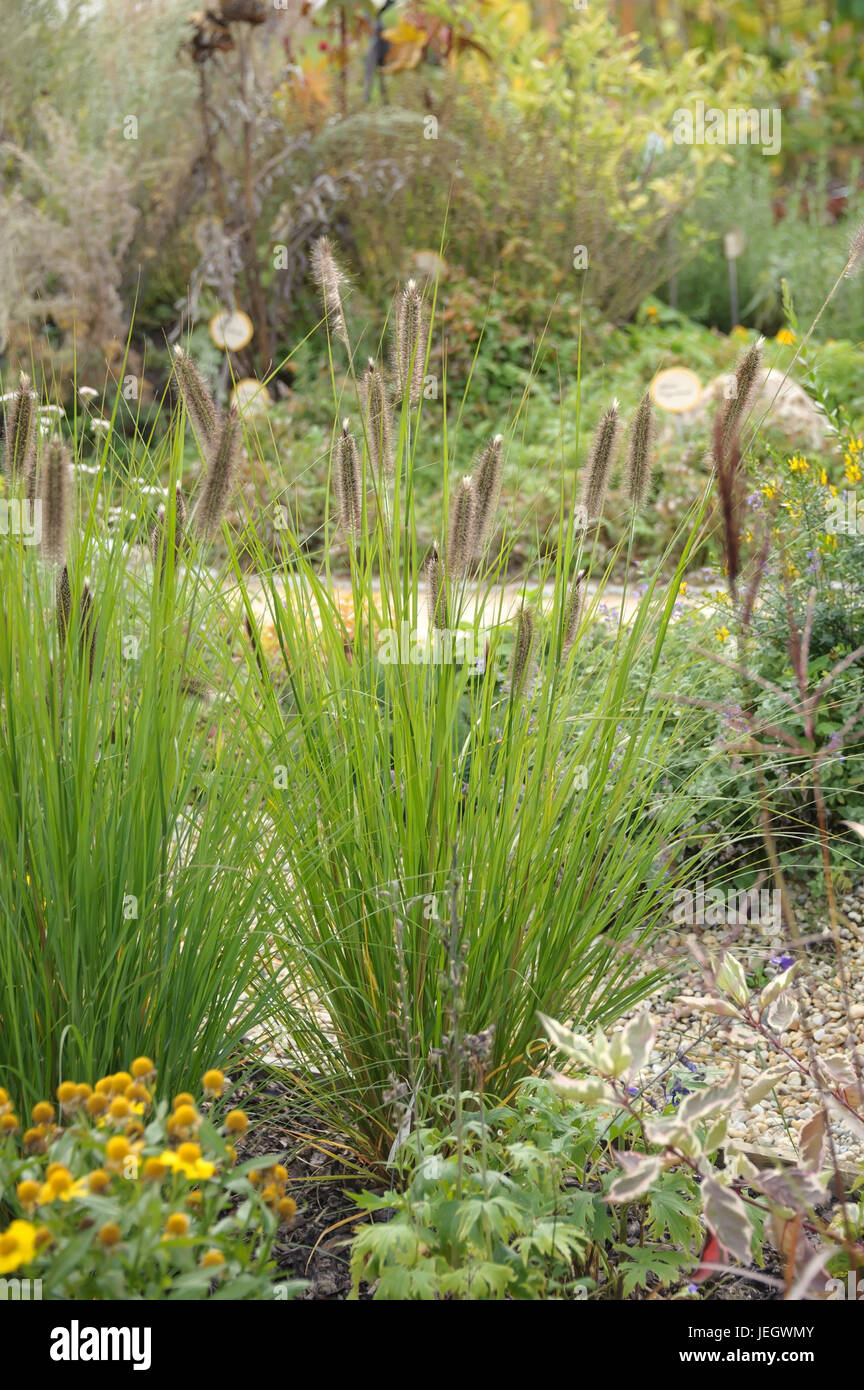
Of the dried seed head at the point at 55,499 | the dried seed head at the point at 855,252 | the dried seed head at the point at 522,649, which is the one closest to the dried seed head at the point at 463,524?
the dried seed head at the point at 522,649

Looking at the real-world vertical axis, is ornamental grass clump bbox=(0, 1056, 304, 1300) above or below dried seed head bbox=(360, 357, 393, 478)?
below

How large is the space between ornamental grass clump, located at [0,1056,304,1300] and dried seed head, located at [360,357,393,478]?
100 centimetres

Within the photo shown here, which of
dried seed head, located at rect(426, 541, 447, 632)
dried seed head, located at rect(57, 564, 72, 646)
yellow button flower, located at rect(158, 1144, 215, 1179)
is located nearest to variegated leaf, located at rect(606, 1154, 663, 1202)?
yellow button flower, located at rect(158, 1144, 215, 1179)

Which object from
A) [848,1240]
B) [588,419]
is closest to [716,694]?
[848,1240]

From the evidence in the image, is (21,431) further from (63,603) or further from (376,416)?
(376,416)

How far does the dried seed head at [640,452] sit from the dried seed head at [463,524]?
30 centimetres

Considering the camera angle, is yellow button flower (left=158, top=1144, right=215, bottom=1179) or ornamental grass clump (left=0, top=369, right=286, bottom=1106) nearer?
yellow button flower (left=158, top=1144, right=215, bottom=1179)

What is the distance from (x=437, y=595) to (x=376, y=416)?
1.15 feet

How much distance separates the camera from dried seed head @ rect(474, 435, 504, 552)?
66.8 inches

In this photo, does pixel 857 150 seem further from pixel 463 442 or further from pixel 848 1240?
pixel 848 1240

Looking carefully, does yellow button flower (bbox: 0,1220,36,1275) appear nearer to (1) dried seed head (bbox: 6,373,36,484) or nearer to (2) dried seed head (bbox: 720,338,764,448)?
(1) dried seed head (bbox: 6,373,36,484)

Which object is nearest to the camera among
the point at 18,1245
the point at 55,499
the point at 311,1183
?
the point at 18,1245

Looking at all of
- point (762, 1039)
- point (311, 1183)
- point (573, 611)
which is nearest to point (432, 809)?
point (573, 611)

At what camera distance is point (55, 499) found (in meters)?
1.49
